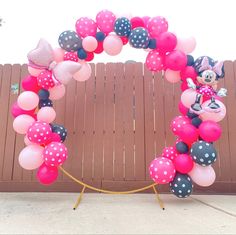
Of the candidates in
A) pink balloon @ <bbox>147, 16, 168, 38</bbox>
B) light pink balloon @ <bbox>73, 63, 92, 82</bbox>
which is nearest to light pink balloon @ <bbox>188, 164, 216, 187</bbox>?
pink balloon @ <bbox>147, 16, 168, 38</bbox>

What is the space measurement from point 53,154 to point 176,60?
182 cm

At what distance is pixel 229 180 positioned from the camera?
387 centimetres

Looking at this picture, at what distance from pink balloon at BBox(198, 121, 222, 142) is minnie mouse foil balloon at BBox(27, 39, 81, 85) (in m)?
1.65

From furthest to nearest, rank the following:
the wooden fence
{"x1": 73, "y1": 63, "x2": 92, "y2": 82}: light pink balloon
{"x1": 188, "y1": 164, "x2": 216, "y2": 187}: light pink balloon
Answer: the wooden fence < {"x1": 73, "y1": 63, "x2": 92, "y2": 82}: light pink balloon < {"x1": 188, "y1": 164, "x2": 216, "y2": 187}: light pink balloon

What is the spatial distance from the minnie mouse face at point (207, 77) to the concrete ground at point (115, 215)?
4.76ft

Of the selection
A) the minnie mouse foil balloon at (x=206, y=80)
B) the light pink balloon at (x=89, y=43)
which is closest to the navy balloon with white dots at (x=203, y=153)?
the minnie mouse foil balloon at (x=206, y=80)

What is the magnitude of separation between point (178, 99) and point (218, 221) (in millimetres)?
1973

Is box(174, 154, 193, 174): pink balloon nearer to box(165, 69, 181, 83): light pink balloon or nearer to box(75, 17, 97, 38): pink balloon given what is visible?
box(165, 69, 181, 83): light pink balloon

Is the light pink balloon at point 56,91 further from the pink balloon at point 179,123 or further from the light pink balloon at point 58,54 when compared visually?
the pink balloon at point 179,123

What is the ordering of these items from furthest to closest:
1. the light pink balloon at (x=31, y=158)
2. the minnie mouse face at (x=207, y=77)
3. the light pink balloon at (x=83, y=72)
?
the light pink balloon at (x=83, y=72) < the minnie mouse face at (x=207, y=77) < the light pink balloon at (x=31, y=158)

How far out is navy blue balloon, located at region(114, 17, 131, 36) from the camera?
3.41 m

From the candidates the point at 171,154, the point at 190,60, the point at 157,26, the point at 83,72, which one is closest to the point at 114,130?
the point at 83,72

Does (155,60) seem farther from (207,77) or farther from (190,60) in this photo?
(207,77)

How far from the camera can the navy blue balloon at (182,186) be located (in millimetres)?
3035
